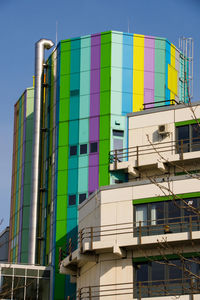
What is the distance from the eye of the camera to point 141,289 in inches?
1731

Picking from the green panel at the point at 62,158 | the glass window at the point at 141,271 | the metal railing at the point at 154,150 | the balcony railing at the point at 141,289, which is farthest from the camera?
the green panel at the point at 62,158

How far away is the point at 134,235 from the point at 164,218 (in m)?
2.07

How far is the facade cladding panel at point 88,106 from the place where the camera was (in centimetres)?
5656

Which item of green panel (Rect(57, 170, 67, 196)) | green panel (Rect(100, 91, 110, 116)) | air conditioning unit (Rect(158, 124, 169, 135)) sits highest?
green panel (Rect(100, 91, 110, 116))

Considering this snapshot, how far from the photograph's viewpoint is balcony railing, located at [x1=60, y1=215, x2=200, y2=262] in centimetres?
4394

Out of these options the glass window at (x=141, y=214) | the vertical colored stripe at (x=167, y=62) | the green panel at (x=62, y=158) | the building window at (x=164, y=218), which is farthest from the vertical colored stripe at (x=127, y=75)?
the building window at (x=164, y=218)

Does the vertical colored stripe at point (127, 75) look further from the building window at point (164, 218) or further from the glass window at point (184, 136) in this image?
the building window at point (164, 218)

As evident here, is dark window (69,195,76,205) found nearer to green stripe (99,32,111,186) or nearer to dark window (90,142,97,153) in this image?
green stripe (99,32,111,186)

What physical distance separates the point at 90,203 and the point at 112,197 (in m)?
2.93

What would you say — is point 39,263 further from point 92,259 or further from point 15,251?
point 92,259

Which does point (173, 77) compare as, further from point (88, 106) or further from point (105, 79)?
point (88, 106)

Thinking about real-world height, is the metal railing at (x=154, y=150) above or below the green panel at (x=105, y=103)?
below

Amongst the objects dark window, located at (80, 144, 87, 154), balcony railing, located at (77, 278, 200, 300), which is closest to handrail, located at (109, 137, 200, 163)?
dark window, located at (80, 144, 87, 154)

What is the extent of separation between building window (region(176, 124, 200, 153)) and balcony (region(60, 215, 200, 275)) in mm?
8529
